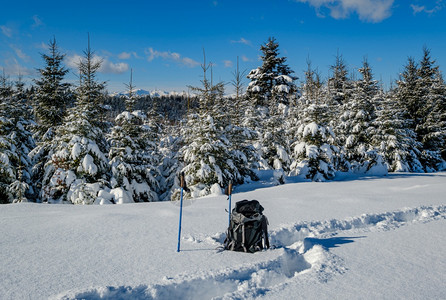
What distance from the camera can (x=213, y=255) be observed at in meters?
4.13

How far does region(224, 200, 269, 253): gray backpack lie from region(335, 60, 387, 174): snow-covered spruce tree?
15.5 metres

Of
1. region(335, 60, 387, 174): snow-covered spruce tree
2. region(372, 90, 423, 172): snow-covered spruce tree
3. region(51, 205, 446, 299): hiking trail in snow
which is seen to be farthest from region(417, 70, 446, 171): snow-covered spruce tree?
region(51, 205, 446, 299): hiking trail in snow

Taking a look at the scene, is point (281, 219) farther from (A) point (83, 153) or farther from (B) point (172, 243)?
(A) point (83, 153)

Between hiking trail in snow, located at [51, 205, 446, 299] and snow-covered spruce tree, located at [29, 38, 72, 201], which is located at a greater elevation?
snow-covered spruce tree, located at [29, 38, 72, 201]

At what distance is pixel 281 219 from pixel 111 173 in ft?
29.7

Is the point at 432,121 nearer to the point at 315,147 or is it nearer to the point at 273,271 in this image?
the point at 315,147

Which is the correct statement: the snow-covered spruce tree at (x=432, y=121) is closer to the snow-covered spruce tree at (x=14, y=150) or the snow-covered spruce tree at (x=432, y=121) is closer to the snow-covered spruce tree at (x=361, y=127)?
the snow-covered spruce tree at (x=361, y=127)

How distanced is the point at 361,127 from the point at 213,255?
17.8 meters

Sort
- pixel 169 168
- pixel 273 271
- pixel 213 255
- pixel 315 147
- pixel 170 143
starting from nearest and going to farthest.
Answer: pixel 273 271
pixel 213 255
pixel 315 147
pixel 169 168
pixel 170 143

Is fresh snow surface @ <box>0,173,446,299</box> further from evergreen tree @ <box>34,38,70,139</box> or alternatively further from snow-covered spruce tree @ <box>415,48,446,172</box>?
snow-covered spruce tree @ <box>415,48,446,172</box>

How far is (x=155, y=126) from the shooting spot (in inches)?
649

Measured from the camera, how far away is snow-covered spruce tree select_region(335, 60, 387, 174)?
1777cm

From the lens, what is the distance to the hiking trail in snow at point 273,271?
10.0 ft

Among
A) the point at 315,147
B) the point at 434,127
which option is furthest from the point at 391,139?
the point at 315,147
